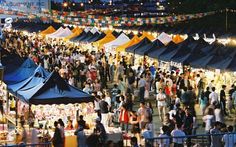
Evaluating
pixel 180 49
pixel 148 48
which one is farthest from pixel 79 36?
pixel 180 49

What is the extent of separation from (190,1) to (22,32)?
68.2 feet

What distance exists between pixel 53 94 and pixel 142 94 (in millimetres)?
6577

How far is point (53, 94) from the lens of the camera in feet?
53.0

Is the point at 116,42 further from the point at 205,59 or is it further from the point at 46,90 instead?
the point at 46,90

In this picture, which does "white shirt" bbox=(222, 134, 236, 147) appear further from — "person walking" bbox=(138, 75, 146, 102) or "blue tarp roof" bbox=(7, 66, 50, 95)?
"person walking" bbox=(138, 75, 146, 102)

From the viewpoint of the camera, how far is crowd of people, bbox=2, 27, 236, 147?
1497 centimetres

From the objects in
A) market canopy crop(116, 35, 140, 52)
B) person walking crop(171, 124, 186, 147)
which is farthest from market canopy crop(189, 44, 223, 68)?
person walking crop(171, 124, 186, 147)

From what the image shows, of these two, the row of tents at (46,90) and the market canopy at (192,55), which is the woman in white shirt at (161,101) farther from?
the market canopy at (192,55)

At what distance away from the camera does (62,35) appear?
139 ft

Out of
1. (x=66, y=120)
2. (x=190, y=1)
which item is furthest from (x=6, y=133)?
(x=190, y=1)

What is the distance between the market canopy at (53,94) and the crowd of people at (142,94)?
1.02 meters

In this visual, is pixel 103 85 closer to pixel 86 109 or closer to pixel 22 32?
pixel 86 109

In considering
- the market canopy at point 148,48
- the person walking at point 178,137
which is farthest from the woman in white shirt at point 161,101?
the market canopy at point 148,48

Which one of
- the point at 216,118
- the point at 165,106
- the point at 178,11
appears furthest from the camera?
the point at 178,11
